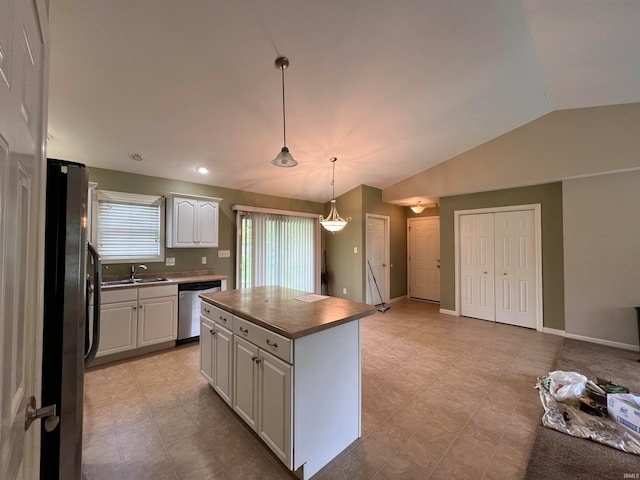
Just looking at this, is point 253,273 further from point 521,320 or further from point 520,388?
point 521,320

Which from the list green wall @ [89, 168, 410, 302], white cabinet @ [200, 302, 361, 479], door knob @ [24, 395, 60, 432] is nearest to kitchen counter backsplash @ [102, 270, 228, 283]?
green wall @ [89, 168, 410, 302]

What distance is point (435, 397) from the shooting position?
249 cm

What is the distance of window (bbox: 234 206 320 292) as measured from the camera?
4.83 metres

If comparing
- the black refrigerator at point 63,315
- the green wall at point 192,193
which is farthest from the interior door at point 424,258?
the black refrigerator at point 63,315

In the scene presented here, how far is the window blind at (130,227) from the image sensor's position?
3.53 m

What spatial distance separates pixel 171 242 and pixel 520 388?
15.0ft

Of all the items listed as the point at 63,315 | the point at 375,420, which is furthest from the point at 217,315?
the point at 375,420

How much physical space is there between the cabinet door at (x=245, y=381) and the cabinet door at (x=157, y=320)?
1.95 meters

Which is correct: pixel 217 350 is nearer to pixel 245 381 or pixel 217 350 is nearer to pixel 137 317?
pixel 245 381

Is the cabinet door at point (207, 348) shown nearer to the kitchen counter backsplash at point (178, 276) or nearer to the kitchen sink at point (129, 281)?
the kitchen counter backsplash at point (178, 276)

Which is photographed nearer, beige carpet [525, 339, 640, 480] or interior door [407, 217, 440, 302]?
beige carpet [525, 339, 640, 480]

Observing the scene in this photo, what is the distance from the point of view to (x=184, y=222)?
3930mm

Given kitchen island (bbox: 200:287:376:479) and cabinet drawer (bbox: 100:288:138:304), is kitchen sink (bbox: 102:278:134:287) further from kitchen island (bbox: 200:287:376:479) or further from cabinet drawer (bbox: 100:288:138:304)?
kitchen island (bbox: 200:287:376:479)

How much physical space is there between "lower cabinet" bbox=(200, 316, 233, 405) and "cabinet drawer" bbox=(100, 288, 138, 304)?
1368 mm
